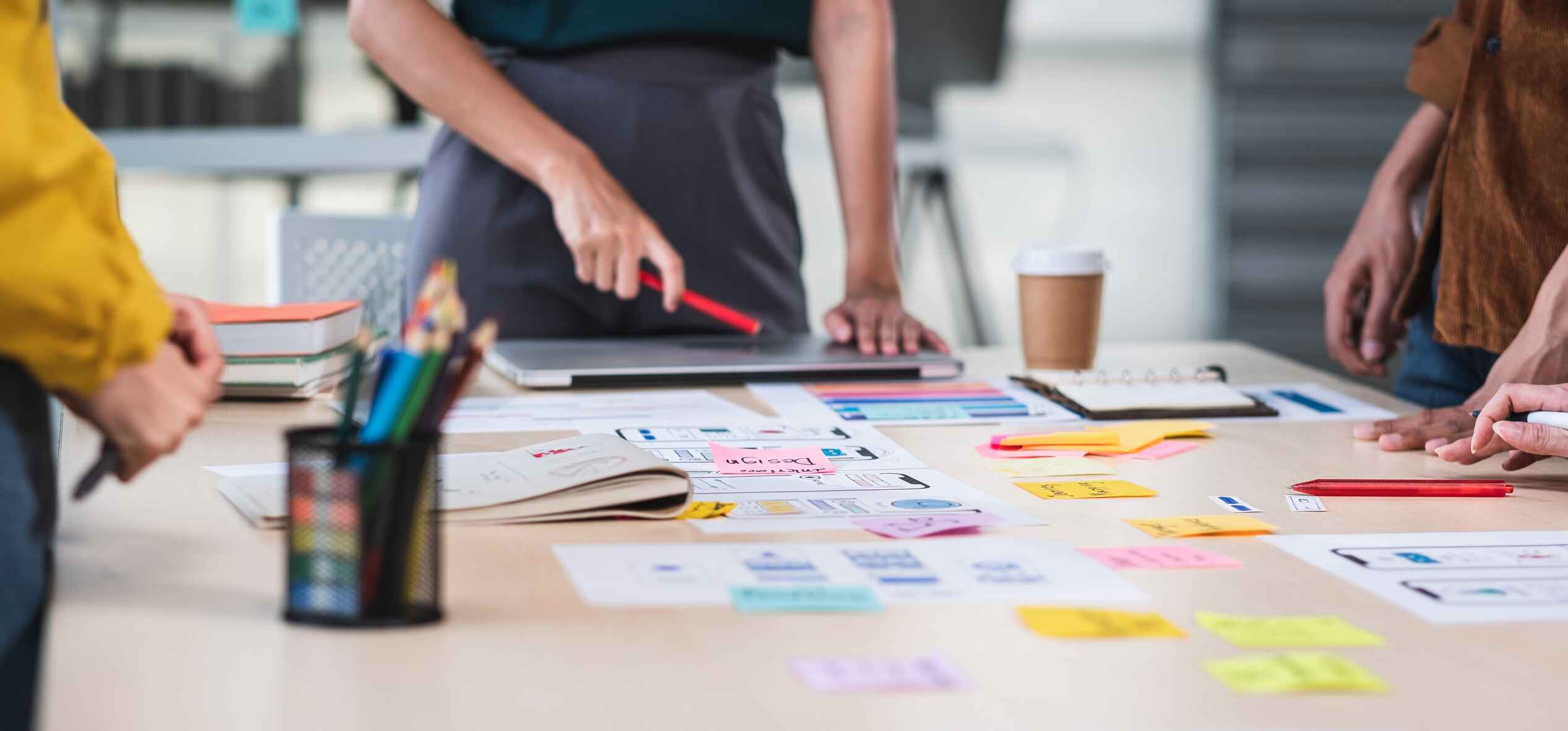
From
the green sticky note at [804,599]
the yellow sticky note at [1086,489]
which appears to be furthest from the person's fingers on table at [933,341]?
the green sticky note at [804,599]

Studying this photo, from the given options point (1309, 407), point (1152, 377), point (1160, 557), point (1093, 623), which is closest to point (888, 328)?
point (1152, 377)

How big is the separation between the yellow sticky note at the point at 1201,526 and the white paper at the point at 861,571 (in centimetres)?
7

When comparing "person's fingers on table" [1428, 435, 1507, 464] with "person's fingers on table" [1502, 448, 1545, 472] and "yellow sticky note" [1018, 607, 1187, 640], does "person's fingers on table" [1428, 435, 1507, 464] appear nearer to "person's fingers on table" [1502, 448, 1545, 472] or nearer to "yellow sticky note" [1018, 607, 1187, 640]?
"person's fingers on table" [1502, 448, 1545, 472]

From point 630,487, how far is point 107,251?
12.4 inches

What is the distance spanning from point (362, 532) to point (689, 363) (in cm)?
79

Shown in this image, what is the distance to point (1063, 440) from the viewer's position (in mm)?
1099

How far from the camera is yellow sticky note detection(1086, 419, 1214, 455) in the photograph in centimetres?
109

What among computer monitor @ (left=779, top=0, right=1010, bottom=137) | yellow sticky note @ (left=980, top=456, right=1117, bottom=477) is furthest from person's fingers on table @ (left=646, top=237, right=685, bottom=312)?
computer monitor @ (left=779, top=0, right=1010, bottom=137)

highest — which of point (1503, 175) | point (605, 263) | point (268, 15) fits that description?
point (268, 15)

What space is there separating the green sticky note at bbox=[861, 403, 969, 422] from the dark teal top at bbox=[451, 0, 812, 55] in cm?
58

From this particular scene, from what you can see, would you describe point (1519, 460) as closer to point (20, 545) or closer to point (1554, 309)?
point (1554, 309)

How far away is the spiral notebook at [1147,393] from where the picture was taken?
48.9 inches

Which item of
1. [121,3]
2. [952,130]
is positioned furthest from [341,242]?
[952,130]

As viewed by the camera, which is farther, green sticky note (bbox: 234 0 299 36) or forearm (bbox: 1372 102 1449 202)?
green sticky note (bbox: 234 0 299 36)
